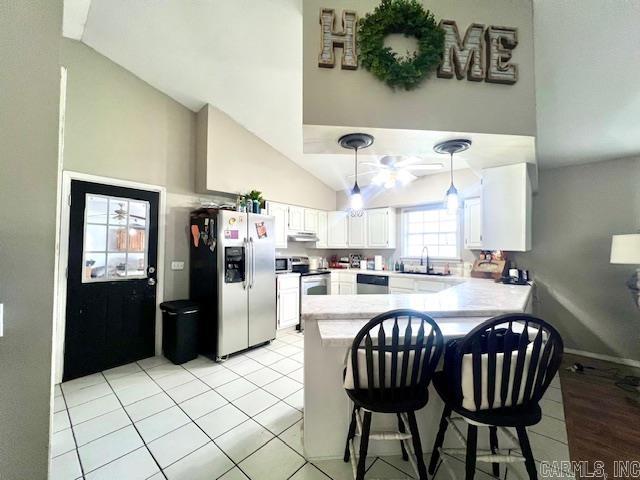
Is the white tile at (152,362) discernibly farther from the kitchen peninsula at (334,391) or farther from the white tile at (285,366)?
the kitchen peninsula at (334,391)

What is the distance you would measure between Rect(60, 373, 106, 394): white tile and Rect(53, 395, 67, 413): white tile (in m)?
0.11

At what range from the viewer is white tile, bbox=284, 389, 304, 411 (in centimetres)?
215

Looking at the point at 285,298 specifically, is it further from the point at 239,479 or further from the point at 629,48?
the point at 629,48

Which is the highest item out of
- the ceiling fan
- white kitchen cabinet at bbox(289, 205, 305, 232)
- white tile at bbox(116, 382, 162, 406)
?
the ceiling fan

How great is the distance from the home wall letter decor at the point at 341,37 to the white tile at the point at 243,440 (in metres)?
2.62

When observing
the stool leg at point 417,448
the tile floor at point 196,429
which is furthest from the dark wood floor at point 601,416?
the stool leg at point 417,448

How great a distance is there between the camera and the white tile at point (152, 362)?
9.51 feet

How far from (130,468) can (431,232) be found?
4.59 m

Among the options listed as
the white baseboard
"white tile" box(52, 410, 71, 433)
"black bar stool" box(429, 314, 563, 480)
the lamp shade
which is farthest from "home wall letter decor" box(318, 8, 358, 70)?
the white baseboard

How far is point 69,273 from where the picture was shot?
8.44 feet

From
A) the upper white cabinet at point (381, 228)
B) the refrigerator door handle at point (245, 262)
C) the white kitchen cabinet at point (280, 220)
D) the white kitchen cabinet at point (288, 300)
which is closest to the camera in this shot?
the refrigerator door handle at point (245, 262)

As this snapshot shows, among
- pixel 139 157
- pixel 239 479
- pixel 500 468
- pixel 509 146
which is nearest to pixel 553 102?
pixel 509 146

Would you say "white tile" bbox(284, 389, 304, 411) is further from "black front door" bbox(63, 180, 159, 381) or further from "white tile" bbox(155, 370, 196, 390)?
"black front door" bbox(63, 180, 159, 381)

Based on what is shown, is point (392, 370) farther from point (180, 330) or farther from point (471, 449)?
point (180, 330)
